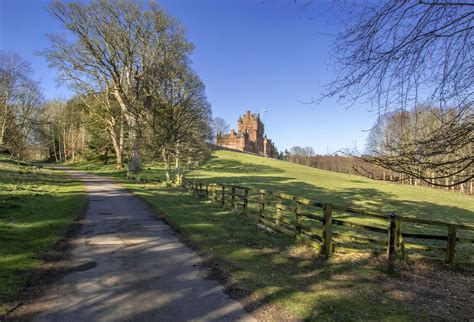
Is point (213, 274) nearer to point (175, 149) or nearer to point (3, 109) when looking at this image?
point (175, 149)

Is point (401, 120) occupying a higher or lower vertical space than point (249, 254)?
higher

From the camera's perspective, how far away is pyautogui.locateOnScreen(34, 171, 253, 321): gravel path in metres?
4.59

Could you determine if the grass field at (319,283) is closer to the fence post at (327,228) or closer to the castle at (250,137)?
the fence post at (327,228)

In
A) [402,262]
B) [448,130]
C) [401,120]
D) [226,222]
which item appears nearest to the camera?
[448,130]

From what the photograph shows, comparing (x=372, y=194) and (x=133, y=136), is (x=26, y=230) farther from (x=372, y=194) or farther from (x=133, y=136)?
(x=372, y=194)

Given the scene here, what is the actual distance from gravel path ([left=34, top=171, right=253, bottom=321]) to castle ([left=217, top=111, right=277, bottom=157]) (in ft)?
368

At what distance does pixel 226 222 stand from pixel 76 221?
4.59m

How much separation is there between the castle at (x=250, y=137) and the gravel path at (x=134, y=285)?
368 ft

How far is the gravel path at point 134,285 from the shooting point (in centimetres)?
459

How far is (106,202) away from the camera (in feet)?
51.3

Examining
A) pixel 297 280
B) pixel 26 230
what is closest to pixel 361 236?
pixel 297 280

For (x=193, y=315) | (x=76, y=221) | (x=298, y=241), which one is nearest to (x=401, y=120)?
(x=193, y=315)

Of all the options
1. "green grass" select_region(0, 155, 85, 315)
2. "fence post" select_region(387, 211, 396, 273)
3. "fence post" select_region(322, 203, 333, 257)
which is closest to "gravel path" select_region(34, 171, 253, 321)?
"green grass" select_region(0, 155, 85, 315)

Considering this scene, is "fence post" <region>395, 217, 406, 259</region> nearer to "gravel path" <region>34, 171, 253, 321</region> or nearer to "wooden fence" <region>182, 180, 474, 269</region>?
"wooden fence" <region>182, 180, 474, 269</region>
